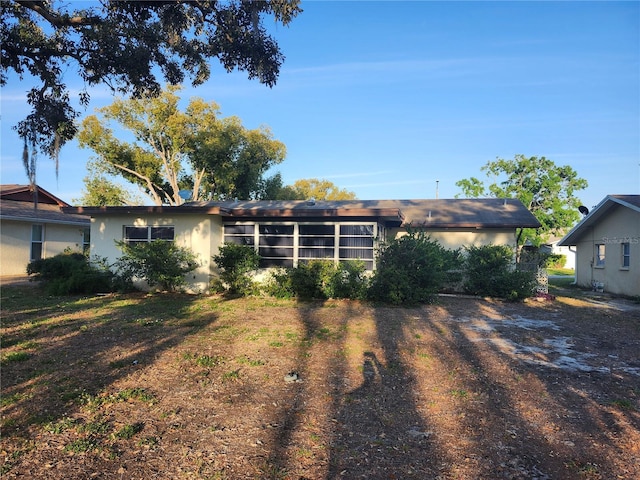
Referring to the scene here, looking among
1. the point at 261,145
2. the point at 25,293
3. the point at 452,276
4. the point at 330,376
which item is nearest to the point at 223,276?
the point at 25,293

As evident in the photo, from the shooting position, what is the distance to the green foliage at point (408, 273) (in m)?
11.6

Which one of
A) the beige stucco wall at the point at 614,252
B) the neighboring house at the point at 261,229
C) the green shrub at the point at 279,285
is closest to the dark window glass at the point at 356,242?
the neighboring house at the point at 261,229

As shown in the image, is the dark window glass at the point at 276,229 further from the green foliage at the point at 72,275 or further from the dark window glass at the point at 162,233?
the green foliage at the point at 72,275

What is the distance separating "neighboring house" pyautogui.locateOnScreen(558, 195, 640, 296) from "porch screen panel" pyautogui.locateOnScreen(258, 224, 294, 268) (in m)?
11.1

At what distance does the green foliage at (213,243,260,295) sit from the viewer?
12.8 meters

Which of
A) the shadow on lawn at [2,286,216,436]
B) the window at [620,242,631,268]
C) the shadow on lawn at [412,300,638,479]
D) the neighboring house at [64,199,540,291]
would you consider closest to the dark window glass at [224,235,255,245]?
the neighboring house at [64,199,540,291]

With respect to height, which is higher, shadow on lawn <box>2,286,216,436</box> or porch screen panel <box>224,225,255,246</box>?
porch screen panel <box>224,225,255,246</box>

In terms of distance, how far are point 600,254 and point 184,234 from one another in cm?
1643

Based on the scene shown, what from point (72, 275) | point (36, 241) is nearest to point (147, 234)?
point (72, 275)

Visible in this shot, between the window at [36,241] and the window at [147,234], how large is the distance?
7.95m

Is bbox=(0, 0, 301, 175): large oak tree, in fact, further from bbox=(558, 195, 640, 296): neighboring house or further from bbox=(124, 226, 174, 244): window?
bbox=(558, 195, 640, 296): neighboring house

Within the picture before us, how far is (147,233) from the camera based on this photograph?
14016 millimetres

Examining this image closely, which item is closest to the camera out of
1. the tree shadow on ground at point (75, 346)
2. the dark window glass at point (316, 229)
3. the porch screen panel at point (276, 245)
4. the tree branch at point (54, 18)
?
the tree shadow on ground at point (75, 346)

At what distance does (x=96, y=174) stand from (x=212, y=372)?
29.9 m
